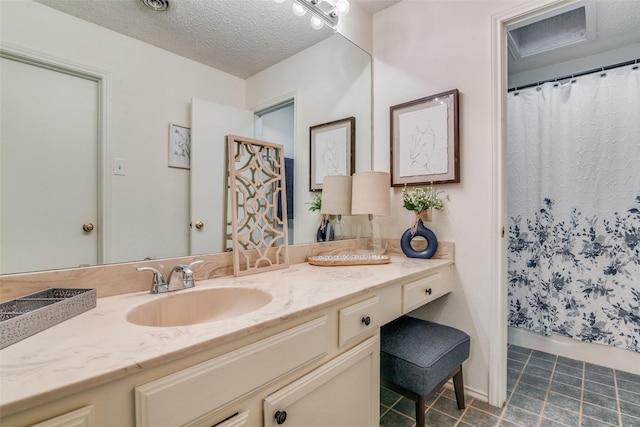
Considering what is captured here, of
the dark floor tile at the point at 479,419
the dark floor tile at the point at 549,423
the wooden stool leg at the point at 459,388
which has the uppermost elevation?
the wooden stool leg at the point at 459,388

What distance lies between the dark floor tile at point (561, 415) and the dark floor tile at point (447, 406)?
40 centimetres

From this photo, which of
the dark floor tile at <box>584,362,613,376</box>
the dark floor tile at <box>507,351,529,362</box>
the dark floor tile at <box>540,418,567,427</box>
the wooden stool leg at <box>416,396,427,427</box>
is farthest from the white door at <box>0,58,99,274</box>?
the dark floor tile at <box>584,362,613,376</box>

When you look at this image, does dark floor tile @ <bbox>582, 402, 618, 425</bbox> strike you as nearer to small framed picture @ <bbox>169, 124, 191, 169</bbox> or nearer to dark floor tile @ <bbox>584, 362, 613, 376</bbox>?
dark floor tile @ <bbox>584, 362, 613, 376</bbox>

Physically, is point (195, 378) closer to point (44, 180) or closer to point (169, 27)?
point (44, 180)

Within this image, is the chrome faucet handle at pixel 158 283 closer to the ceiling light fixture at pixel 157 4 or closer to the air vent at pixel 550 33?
the ceiling light fixture at pixel 157 4

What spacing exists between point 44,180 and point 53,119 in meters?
0.18

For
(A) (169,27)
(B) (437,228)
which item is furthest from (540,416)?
(A) (169,27)

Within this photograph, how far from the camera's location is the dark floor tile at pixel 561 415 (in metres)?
1.40

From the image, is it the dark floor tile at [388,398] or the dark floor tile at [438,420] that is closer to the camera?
the dark floor tile at [438,420]

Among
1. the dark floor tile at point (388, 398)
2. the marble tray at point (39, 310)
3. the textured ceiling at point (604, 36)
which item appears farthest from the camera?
the textured ceiling at point (604, 36)

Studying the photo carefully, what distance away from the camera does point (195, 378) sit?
0.62m

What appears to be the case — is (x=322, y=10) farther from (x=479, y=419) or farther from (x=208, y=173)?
(x=479, y=419)

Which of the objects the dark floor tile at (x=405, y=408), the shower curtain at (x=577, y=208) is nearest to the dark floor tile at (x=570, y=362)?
the shower curtain at (x=577, y=208)

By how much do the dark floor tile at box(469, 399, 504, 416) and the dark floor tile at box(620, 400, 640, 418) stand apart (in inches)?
23.1
